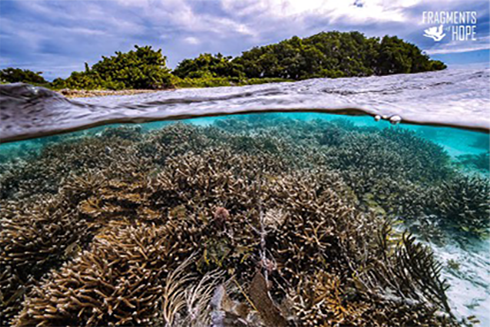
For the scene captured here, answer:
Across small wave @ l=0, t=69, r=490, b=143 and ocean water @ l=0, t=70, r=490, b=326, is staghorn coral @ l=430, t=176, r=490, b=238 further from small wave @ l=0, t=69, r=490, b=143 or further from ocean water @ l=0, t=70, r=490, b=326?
small wave @ l=0, t=69, r=490, b=143

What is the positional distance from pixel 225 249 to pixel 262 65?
16200 millimetres

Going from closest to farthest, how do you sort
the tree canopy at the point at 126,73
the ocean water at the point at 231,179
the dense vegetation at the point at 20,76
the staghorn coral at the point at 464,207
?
the ocean water at the point at 231,179 → the staghorn coral at the point at 464,207 → the dense vegetation at the point at 20,76 → the tree canopy at the point at 126,73

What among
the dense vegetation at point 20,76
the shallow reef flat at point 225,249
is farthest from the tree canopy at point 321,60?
the shallow reef flat at point 225,249

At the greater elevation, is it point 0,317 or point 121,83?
point 121,83

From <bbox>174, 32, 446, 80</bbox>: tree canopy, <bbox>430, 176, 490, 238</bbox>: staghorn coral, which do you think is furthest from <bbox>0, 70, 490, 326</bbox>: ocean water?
<bbox>174, 32, 446, 80</bbox>: tree canopy

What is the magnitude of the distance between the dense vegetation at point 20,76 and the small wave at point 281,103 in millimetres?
4304

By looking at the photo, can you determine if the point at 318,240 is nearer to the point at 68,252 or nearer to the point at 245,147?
the point at 68,252

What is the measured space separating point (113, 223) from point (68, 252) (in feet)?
2.52

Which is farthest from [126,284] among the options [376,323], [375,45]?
[375,45]

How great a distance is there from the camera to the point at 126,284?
2.66 meters

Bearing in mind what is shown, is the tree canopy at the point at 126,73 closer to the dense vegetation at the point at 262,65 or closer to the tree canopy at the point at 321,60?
the dense vegetation at the point at 262,65

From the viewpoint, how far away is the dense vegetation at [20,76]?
9.70 metres

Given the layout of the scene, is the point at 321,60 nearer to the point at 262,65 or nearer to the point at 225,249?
the point at 262,65

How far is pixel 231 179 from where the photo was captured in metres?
4.73
